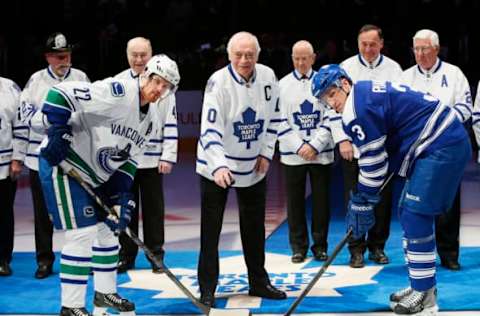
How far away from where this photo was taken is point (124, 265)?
19.1ft

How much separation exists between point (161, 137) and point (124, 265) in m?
0.80

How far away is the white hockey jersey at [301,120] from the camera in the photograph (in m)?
6.00

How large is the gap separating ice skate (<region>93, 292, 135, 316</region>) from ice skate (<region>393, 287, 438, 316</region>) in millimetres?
1345

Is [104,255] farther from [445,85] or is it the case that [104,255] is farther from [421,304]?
[445,85]

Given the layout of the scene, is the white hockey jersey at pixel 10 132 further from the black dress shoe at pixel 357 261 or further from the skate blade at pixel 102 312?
the black dress shoe at pixel 357 261

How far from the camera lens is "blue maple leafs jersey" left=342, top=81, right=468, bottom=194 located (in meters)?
4.28

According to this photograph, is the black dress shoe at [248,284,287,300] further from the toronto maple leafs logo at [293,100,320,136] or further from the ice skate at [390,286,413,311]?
the toronto maple leafs logo at [293,100,320,136]

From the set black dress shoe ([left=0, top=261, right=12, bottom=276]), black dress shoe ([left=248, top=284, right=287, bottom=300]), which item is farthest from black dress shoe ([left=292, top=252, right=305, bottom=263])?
black dress shoe ([left=0, top=261, right=12, bottom=276])

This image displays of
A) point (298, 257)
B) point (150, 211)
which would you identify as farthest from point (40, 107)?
point (298, 257)

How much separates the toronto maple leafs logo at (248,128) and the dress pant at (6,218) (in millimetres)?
1602

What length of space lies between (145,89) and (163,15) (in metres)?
8.97

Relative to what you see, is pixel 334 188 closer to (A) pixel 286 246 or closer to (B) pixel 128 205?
(A) pixel 286 246

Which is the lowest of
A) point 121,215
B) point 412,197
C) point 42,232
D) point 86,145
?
point 42,232

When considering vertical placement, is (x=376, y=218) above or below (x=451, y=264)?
above
